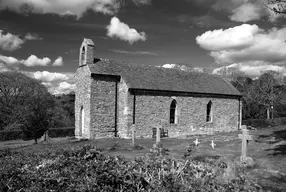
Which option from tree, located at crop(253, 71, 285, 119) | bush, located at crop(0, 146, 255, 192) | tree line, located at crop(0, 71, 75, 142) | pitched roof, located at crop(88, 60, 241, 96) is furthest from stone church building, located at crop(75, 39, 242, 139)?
tree, located at crop(253, 71, 285, 119)

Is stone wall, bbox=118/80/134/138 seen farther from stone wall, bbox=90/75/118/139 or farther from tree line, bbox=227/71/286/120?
tree line, bbox=227/71/286/120

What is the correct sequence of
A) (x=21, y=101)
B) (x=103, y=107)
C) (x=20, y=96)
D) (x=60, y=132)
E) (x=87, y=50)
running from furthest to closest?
(x=20, y=96) < (x=21, y=101) < (x=60, y=132) < (x=87, y=50) < (x=103, y=107)

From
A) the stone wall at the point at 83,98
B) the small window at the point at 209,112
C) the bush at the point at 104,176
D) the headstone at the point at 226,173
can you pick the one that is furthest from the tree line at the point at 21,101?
the headstone at the point at 226,173

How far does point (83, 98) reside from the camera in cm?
2445

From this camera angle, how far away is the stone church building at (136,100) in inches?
921

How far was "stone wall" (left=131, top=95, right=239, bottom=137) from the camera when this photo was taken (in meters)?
24.5

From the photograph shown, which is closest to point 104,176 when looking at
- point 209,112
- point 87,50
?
point 87,50

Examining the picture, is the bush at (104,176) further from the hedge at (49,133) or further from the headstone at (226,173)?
the hedge at (49,133)

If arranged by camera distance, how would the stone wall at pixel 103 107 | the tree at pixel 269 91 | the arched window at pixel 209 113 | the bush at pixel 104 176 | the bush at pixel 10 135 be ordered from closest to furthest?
the bush at pixel 104 176
the stone wall at pixel 103 107
the arched window at pixel 209 113
the bush at pixel 10 135
the tree at pixel 269 91

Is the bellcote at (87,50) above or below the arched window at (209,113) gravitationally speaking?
above

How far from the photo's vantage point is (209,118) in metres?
29.9

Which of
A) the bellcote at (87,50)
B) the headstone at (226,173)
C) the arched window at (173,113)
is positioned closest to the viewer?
the headstone at (226,173)

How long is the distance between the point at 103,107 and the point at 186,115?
365 inches

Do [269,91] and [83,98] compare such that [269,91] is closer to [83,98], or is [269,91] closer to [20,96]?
[83,98]
